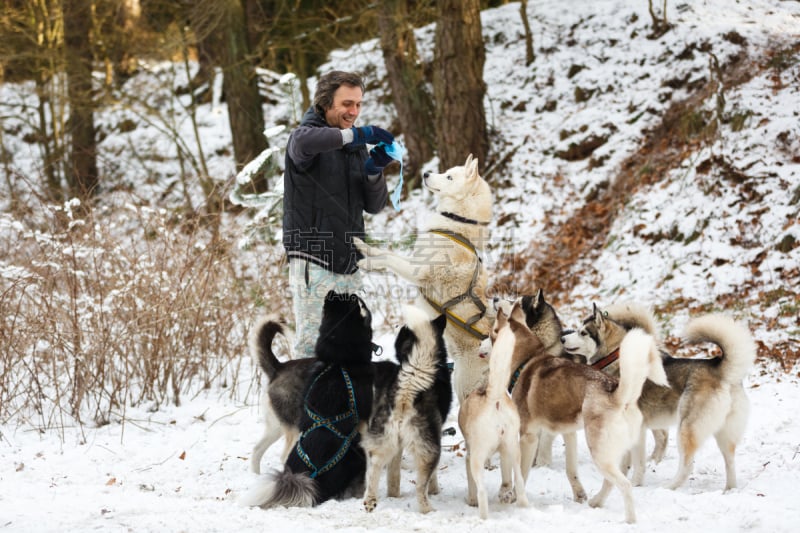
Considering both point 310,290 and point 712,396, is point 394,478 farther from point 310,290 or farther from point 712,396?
point 712,396

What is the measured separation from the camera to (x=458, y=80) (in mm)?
10992

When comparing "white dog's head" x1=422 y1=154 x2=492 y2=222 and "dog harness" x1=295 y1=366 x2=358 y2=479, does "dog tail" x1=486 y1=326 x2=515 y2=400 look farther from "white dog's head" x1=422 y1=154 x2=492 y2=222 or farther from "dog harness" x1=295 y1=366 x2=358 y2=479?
"white dog's head" x1=422 y1=154 x2=492 y2=222

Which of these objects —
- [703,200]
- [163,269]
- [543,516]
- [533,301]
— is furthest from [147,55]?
[543,516]

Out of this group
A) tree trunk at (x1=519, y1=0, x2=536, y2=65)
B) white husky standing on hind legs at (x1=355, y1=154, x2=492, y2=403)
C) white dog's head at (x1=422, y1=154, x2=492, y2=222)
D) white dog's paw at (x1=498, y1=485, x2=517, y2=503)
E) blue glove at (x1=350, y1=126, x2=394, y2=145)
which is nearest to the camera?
white dog's paw at (x1=498, y1=485, x2=517, y2=503)

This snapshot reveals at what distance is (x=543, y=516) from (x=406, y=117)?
10629 mm

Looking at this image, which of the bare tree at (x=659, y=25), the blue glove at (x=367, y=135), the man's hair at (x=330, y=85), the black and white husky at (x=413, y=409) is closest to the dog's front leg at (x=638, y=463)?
the black and white husky at (x=413, y=409)

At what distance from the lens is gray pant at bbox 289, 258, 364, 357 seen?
4.52 meters

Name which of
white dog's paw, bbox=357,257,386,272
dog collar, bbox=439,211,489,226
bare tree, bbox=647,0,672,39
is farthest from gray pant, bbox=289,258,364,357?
bare tree, bbox=647,0,672,39

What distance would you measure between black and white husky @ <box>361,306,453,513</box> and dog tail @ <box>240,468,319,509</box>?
1.14ft

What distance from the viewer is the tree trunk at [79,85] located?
13.7 m

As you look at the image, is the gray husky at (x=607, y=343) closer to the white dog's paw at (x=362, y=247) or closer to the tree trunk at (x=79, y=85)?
the white dog's paw at (x=362, y=247)

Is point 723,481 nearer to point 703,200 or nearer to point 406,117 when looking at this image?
point 703,200

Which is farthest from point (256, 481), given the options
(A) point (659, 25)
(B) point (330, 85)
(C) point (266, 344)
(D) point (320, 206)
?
(A) point (659, 25)

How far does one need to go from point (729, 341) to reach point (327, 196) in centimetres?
271
